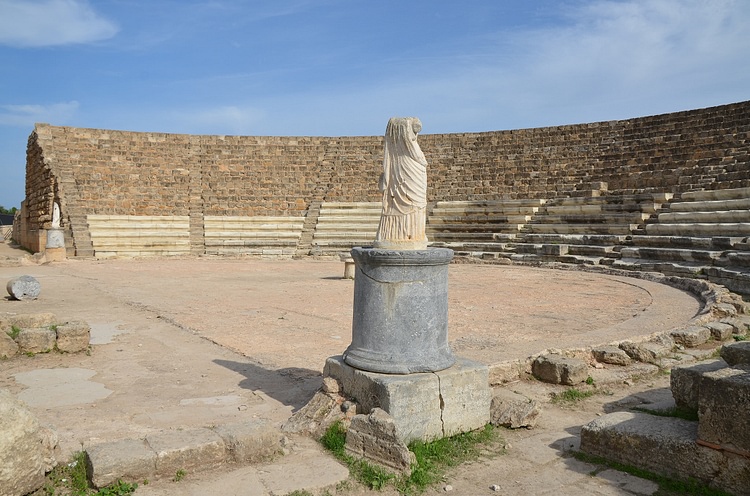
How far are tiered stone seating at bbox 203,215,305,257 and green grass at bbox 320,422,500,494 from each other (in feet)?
58.2

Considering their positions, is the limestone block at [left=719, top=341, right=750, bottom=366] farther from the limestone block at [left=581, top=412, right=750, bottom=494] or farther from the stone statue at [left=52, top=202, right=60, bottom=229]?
the stone statue at [left=52, top=202, right=60, bottom=229]

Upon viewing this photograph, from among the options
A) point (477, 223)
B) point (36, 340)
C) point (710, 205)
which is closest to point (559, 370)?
point (36, 340)

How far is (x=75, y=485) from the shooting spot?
3.25m

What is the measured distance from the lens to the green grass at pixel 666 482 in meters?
3.43

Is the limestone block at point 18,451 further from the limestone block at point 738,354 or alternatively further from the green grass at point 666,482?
the limestone block at point 738,354

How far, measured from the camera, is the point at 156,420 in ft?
14.6

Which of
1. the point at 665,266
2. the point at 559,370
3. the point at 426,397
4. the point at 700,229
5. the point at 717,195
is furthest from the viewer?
the point at 717,195

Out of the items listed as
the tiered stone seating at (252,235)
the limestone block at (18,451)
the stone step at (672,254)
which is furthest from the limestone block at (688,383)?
the tiered stone seating at (252,235)

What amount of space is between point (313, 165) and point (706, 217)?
15.5 metres

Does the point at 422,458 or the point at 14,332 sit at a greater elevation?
the point at 14,332

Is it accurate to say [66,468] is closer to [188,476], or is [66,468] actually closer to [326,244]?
[188,476]

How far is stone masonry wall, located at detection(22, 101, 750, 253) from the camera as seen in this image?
19781 mm

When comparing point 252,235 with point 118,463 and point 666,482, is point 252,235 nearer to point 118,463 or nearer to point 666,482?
point 118,463

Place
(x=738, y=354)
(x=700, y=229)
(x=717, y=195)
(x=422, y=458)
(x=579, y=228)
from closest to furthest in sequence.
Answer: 1. (x=422, y=458)
2. (x=738, y=354)
3. (x=700, y=229)
4. (x=717, y=195)
5. (x=579, y=228)
